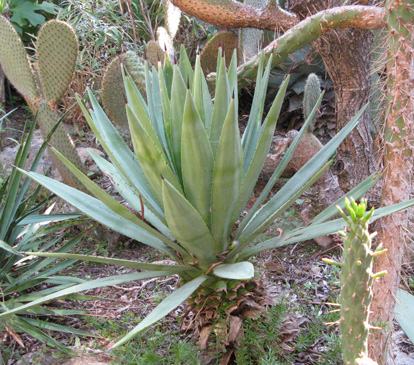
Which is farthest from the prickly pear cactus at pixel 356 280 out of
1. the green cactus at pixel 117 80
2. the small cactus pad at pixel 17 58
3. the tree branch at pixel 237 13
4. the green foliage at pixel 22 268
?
the green cactus at pixel 117 80

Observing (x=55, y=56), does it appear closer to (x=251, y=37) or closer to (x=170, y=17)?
(x=170, y=17)

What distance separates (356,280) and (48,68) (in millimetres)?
2444

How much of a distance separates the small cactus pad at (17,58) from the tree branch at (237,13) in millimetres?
1189

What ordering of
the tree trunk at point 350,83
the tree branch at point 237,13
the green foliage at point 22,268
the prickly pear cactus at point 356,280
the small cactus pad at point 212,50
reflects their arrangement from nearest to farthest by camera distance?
the prickly pear cactus at point 356,280 < the green foliage at point 22,268 < the tree trunk at point 350,83 < the tree branch at point 237,13 < the small cactus pad at point 212,50

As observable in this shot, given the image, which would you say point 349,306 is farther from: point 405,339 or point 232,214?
point 405,339

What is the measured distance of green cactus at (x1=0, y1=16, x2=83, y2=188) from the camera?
8.70 feet

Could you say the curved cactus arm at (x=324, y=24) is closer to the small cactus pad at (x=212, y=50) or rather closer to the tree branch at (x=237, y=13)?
the tree branch at (x=237, y=13)

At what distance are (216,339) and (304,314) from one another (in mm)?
598

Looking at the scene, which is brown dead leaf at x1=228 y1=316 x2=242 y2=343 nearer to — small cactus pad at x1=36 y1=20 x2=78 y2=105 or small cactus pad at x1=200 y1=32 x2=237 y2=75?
small cactus pad at x1=36 y1=20 x2=78 y2=105

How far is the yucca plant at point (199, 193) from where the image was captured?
4.22 ft

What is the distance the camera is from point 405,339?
1.90 metres

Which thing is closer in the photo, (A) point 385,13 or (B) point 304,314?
(A) point 385,13

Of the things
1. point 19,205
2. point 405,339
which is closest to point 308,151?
point 405,339

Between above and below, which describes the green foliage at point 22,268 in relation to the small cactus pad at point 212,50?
below
